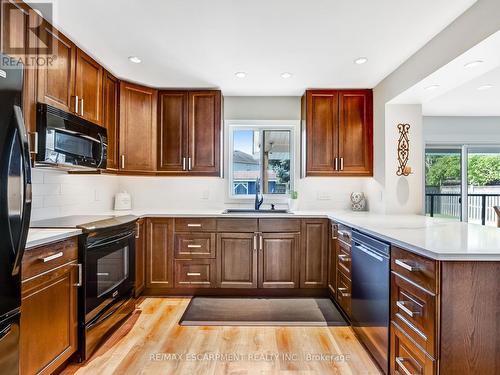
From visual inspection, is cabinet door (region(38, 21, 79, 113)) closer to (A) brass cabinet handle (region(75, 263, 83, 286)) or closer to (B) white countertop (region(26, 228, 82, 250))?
(B) white countertop (region(26, 228, 82, 250))

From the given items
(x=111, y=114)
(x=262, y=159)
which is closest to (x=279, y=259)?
(x=262, y=159)

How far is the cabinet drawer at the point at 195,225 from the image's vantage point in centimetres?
330

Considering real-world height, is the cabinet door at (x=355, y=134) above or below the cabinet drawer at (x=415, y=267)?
above

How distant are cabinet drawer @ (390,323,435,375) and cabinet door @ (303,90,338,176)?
6.77 feet

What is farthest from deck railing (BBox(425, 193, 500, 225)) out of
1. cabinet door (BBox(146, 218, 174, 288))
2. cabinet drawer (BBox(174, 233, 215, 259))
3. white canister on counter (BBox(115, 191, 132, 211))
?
white canister on counter (BBox(115, 191, 132, 211))

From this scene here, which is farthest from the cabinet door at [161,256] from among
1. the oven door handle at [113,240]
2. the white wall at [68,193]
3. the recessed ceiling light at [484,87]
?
the recessed ceiling light at [484,87]

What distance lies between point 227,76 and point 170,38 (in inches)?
35.8

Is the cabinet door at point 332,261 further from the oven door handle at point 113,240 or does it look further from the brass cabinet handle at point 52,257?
the brass cabinet handle at point 52,257

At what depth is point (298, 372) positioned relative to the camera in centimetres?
204

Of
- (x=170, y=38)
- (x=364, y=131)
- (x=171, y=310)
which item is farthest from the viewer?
(x=364, y=131)

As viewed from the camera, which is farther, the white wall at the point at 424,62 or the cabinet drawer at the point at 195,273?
the cabinet drawer at the point at 195,273

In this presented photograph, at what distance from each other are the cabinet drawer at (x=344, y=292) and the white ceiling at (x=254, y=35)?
2.03 meters

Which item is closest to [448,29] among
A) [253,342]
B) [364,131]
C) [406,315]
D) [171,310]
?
[364,131]

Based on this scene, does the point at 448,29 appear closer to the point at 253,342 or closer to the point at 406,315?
the point at 406,315
